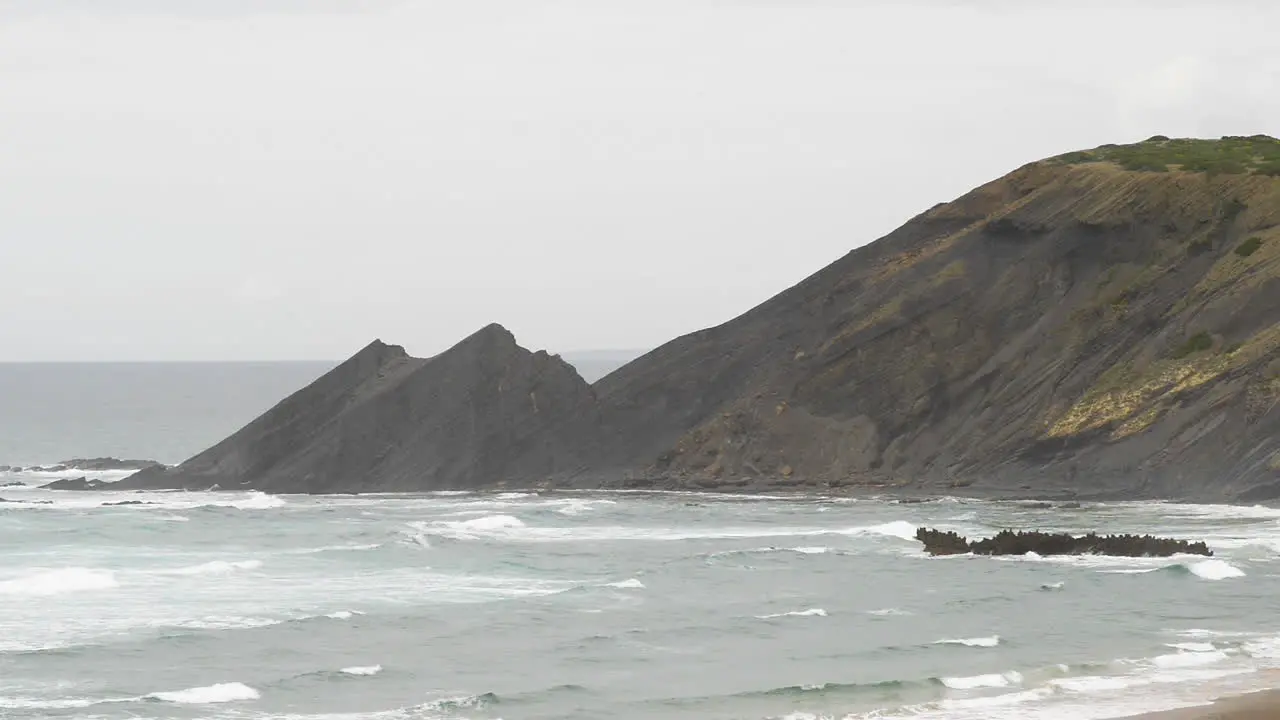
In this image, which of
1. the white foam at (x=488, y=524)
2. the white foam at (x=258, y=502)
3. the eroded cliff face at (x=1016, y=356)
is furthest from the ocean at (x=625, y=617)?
the white foam at (x=258, y=502)

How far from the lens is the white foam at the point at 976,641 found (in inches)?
1452

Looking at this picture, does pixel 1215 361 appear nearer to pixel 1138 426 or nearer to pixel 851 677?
pixel 1138 426

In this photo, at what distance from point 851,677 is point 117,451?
131 metres

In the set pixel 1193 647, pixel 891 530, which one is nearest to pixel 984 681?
pixel 1193 647

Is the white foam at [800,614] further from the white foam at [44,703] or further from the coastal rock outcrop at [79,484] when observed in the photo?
the coastal rock outcrop at [79,484]

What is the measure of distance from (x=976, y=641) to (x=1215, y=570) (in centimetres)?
1179

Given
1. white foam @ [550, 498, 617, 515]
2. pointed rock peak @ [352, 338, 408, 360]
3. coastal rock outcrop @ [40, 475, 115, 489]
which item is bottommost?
white foam @ [550, 498, 617, 515]

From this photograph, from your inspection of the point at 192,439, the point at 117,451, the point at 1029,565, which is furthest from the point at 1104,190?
the point at 192,439

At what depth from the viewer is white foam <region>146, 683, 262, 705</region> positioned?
1233 inches

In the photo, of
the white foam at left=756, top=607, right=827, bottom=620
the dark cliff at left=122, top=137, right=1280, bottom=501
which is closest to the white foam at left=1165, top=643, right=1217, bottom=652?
the white foam at left=756, top=607, right=827, bottom=620

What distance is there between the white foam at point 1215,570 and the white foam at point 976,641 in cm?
1069

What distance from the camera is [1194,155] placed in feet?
288

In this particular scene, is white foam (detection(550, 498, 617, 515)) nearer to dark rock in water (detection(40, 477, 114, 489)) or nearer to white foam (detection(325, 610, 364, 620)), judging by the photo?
dark rock in water (detection(40, 477, 114, 489))

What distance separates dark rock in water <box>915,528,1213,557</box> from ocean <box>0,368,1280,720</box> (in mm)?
895
